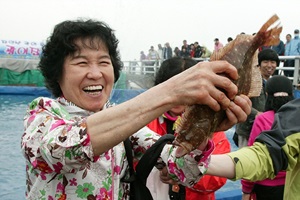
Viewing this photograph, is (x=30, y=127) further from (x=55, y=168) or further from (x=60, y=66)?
(x=60, y=66)

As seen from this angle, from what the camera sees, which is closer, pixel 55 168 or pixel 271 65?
pixel 55 168

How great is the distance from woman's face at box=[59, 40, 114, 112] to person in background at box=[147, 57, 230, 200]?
26.6 inches

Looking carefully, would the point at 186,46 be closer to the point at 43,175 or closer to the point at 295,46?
the point at 295,46

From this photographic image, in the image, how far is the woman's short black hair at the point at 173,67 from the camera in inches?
120

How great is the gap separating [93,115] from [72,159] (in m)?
0.20

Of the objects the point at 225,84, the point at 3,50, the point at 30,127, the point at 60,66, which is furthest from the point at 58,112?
the point at 3,50

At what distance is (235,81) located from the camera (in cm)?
166

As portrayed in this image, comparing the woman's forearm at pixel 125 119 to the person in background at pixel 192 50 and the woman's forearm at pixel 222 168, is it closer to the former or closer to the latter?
the woman's forearm at pixel 222 168

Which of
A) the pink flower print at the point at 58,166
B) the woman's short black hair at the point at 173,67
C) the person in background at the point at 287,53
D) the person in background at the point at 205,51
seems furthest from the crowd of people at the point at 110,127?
the person in background at the point at 205,51

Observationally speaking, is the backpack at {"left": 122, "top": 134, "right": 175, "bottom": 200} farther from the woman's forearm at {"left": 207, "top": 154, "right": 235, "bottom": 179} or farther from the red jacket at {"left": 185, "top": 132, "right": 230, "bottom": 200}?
the red jacket at {"left": 185, "top": 132, "right": 230, "bottom": 200}

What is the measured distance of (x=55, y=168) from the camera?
1563 millimetres

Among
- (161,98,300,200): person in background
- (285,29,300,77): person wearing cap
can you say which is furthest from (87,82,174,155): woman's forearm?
(285,29,300,77): person wearing cap

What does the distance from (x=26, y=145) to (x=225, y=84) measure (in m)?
0.90

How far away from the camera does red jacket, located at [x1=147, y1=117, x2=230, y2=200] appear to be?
105 inches
